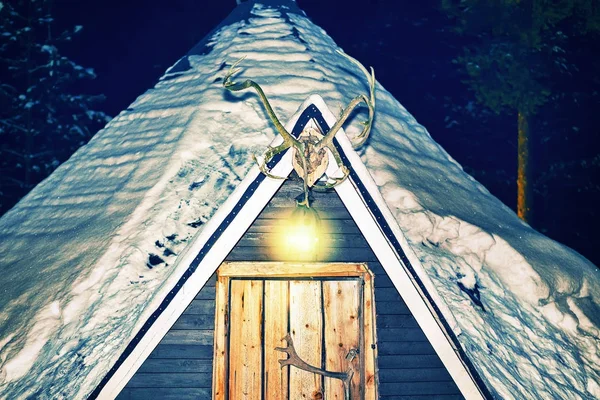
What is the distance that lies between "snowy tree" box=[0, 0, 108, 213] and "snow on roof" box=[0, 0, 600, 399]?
10279 millimetres

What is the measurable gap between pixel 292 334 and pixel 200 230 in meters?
1.28

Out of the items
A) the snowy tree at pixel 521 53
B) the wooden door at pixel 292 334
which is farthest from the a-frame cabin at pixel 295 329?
the snowy tree at pixel 521 53

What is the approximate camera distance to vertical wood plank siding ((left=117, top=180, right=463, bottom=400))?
4.55m

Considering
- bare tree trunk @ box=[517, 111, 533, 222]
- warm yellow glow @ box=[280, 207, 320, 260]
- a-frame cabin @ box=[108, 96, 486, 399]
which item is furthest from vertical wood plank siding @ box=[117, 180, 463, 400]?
bare tree trunk @ box=[517, 111, 533, 222]

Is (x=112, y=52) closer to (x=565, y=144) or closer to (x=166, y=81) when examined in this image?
(x=166, y=81)

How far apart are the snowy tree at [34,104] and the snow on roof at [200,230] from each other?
10.3m

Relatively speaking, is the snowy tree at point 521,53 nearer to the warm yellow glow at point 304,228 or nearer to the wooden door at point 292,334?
the wooden door at point 292,334

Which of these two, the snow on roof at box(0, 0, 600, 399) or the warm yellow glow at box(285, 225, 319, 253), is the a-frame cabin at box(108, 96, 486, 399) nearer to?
the warm yellow glow at box(285, 225, 319, 253)

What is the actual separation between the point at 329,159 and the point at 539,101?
1252 centimetres

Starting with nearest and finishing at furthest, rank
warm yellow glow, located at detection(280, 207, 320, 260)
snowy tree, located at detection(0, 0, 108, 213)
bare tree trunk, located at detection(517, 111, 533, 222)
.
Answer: warm yellow glow, located at detection(280, 207, 320, 260) < bare tree trunk, located at detection(517, 111, 533, 222) < snowy tree, located at detection(0, 0, 108, 213)

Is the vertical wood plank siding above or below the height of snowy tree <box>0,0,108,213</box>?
above

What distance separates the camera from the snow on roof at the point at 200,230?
4.72 metres

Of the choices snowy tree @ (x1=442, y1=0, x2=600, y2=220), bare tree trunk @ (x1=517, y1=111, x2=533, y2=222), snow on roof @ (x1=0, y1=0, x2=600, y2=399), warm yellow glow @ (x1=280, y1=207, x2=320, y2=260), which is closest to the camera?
warm yellow glow @ (x1=280, y1=207, x2=320, y2=260)

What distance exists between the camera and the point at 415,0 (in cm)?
2108
